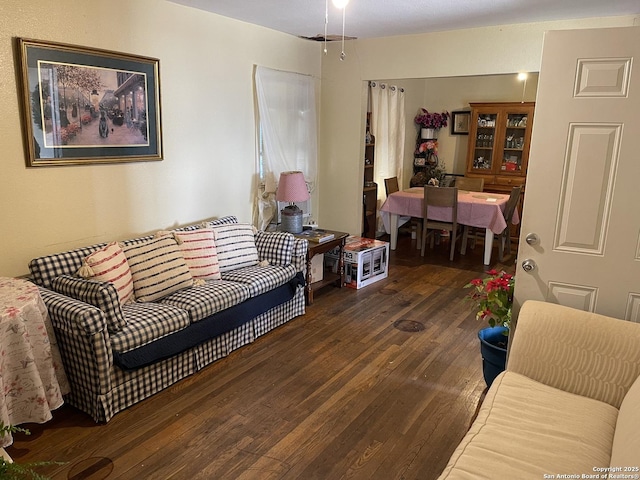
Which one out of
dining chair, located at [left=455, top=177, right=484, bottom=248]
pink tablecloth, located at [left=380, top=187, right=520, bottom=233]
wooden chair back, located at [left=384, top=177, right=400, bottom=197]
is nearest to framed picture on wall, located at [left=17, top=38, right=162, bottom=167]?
pink tablecloth, located at [left=380, top=187, right=520, bottom=233]

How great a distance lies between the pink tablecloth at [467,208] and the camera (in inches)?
210

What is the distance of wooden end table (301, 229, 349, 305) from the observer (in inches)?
159

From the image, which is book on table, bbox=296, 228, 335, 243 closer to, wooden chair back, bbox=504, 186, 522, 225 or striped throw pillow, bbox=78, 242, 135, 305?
striped throw pillow, bbox=78, 242, 135, 305

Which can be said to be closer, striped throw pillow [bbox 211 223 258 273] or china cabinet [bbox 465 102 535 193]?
striped throw pillow [bbox 211 223 258 273]

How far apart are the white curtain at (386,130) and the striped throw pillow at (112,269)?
3.95 metres

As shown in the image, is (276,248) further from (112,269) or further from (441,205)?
(441,205)

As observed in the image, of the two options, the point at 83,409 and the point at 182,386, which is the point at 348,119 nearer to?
the point at 182,386

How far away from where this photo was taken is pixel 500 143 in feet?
22.0

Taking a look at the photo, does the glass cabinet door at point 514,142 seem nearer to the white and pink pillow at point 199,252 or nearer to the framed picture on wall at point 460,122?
the framed picture on wall at point 460,122

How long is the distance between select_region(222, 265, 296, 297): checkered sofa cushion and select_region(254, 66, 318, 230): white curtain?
1034 mm

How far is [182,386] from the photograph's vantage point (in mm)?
2818

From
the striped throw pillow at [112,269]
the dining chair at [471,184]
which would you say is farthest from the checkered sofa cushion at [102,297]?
the dining chair at [471,184]

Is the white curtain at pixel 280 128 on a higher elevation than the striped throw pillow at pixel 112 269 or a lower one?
higher

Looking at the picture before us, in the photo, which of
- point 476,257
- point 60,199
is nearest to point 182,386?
point 60,199
